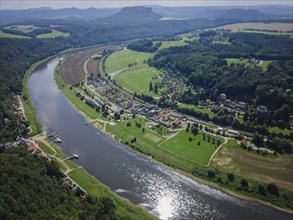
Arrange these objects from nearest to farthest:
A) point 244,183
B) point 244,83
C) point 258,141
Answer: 1. point 244,183
2. point 258,141
3. point 244,83

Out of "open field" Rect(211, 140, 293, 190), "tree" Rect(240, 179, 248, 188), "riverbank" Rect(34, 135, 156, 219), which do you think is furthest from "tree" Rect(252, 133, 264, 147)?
"riverbank" Rect(34, 135, 156, 219)

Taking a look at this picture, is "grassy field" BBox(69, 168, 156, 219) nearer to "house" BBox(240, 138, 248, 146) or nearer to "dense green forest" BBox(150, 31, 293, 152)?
"house" BBox(240, 138, 248, 146)

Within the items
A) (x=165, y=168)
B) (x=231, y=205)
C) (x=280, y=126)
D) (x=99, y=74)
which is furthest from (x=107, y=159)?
(x=99, y=74)

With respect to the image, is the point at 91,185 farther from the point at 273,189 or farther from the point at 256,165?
the point at 256,165

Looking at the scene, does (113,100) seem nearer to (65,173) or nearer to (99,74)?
(99,74)

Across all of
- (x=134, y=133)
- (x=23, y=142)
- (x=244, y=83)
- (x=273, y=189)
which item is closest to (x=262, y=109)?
(x=244, y=83)

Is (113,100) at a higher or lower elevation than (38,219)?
lower
